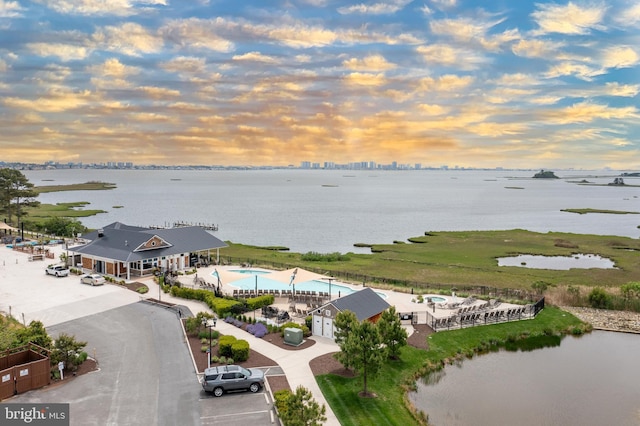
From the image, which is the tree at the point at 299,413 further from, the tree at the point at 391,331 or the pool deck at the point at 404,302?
the pool deck at the point at 404,302

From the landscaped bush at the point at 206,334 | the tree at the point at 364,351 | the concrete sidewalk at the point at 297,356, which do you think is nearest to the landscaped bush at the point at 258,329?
the concrete sidewalk at the point at 297,356

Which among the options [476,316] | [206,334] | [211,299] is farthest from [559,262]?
[206,334]

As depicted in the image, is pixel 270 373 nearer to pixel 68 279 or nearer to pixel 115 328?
pixel 115 328

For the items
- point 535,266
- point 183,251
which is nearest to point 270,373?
point 183,251

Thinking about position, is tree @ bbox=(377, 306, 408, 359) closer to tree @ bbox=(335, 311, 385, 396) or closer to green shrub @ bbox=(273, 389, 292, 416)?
tree @ bbox=(335, 311, 385, 396)

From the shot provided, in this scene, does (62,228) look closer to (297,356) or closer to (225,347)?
(225,347)

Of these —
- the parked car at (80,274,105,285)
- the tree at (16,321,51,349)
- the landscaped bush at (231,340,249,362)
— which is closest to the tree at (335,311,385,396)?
the landscaped bush at (231,340,249,362)
